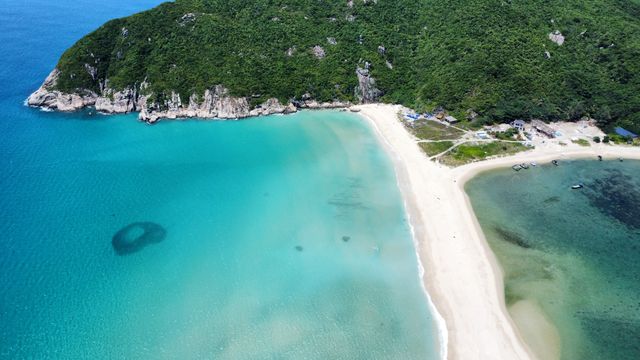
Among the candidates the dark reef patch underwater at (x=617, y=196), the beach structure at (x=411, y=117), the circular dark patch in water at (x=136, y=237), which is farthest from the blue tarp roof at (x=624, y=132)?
the circular dark patch in water at (x=136, y=237)

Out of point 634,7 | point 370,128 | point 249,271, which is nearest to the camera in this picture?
point 249,271

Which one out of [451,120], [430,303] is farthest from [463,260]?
[451,120]

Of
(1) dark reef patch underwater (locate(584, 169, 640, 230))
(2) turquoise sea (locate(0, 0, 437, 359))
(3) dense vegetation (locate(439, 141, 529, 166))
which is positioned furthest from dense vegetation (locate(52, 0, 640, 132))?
(1) dark reef patch underwater (locate(584, 169, 640, 230))

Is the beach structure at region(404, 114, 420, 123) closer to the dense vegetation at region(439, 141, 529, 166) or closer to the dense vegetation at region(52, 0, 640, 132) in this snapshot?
the dense vegetation at region(52, 0, 640, 132)

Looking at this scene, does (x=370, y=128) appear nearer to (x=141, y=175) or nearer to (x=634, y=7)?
(x=141, y=175)

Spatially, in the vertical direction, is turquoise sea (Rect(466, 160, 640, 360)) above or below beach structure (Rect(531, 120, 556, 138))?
below

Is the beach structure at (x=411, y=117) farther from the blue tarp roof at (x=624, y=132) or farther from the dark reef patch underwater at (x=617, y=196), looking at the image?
the blue tarp roof at (x=624, y=132)

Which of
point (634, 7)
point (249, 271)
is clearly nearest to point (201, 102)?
point (249, 271)
